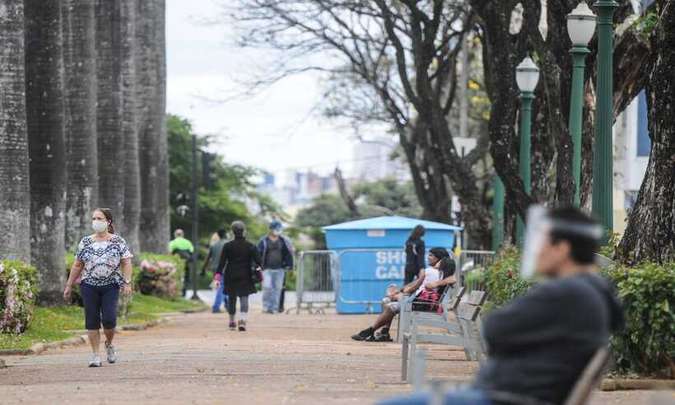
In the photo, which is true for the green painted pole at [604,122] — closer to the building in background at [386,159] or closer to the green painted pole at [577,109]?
the green painted pole at [577,109]

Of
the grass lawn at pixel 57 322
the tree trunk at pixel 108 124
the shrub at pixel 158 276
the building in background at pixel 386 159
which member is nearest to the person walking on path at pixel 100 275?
the grass lawn at pixel 57 322

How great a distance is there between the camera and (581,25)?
2133cm

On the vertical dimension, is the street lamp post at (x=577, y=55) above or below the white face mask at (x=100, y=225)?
above

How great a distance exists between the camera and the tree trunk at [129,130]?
33.7 metres

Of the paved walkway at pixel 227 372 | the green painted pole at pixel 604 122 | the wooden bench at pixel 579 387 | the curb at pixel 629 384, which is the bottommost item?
the paved walkway at pixel 227 372

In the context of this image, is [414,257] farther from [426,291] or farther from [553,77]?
[426,291]

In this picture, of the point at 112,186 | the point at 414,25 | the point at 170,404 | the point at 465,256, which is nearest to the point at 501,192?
the point at 465,256

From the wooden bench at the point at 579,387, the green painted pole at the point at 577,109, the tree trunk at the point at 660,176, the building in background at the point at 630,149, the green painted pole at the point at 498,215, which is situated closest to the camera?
the wooden bench at the point at 579,387

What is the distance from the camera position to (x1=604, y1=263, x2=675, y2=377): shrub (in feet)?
46.2

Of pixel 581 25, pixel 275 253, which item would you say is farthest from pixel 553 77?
pixel 275 253

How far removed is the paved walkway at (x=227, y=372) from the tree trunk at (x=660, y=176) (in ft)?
7.05

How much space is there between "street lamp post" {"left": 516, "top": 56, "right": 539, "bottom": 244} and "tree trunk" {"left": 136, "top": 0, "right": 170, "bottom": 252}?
37.0ft

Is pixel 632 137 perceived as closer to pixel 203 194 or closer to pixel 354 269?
pixel 354 269

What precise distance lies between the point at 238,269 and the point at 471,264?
427 inches
